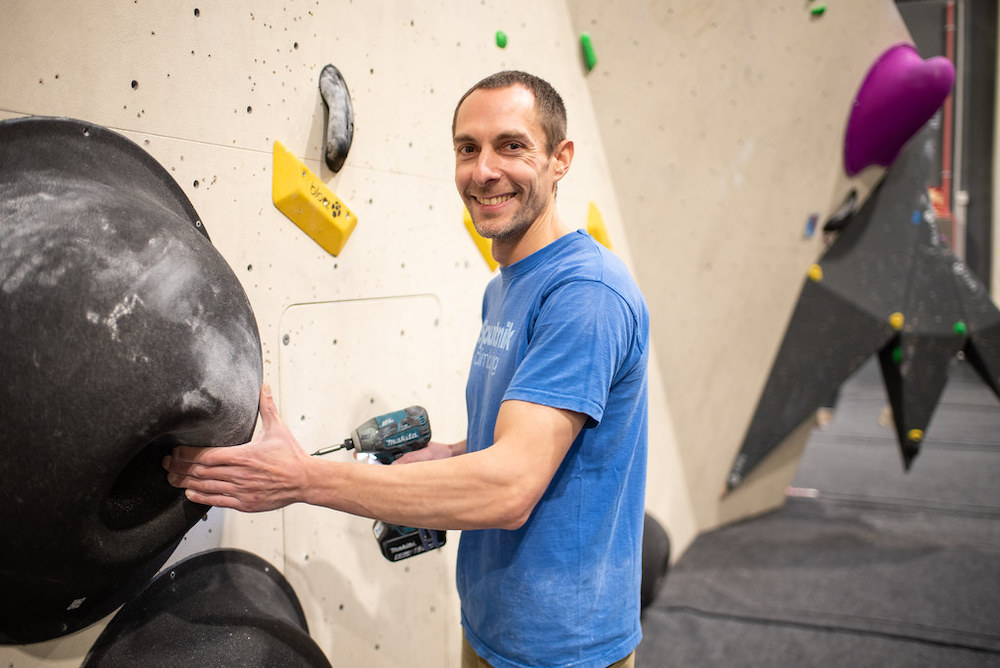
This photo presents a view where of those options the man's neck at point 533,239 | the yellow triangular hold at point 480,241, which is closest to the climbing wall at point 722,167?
the yellow triangular hold at point 480,241

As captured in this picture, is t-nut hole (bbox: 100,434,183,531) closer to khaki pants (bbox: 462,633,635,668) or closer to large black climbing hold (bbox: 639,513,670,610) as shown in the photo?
khaki pants (bbox: 462,633,635,668)

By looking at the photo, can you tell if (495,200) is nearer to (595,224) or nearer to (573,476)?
(573,476)

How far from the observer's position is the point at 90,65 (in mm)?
994

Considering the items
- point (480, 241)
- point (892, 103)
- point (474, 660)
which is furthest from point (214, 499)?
point (892, 103)

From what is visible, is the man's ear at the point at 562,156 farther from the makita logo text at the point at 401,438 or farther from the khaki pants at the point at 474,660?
the khaki pants at the point at 474,660

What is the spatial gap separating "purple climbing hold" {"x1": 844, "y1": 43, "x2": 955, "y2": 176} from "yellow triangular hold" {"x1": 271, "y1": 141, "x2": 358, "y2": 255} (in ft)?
7.52

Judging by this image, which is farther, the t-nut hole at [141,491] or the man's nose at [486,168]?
the man's nose at [486,168]

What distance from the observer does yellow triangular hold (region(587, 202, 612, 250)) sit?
218cm

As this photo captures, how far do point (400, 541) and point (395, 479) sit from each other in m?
0.39

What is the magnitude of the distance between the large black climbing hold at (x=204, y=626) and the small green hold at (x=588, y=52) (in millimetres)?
1694

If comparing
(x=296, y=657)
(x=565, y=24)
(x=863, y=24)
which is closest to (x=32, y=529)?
(x=296, y=657)

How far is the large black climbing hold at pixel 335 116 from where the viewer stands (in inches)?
52.2

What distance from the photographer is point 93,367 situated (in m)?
0.74

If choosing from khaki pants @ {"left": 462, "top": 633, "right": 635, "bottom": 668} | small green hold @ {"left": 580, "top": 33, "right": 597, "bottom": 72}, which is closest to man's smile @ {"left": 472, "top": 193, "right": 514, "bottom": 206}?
khaki pants @ {"left": 462, "top": 633, "right": 635, "bottom": 668}
